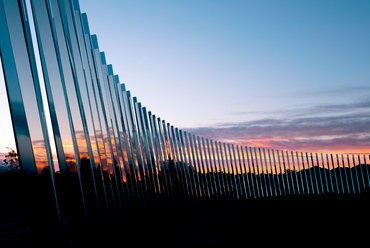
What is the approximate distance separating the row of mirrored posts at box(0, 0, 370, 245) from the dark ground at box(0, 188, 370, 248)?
0.35m

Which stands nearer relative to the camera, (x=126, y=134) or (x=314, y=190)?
(x=126, y=134)

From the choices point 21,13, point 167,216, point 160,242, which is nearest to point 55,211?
point 21,13

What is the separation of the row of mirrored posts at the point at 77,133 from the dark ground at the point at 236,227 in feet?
1.14

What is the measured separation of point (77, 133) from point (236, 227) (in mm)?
3777

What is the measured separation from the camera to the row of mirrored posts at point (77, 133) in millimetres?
2441

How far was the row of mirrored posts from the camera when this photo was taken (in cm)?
244

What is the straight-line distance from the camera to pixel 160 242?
462 cm

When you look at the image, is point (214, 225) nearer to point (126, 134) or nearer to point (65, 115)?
point (126, 134)

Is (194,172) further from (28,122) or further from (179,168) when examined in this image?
(28,122)

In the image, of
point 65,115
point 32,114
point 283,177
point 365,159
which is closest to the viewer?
point 32,114

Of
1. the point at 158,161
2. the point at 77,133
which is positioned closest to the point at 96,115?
the point at 77,133

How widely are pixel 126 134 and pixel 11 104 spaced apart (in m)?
3.43

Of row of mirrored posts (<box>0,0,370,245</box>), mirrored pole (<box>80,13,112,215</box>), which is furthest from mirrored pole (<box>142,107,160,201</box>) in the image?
mirrored pole (<box>80,13,112,215</box>)

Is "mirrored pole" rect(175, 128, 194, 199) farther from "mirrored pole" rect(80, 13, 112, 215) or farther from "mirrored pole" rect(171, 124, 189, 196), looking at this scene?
"mirrored pole" rect(80, 13, 112, 215)
